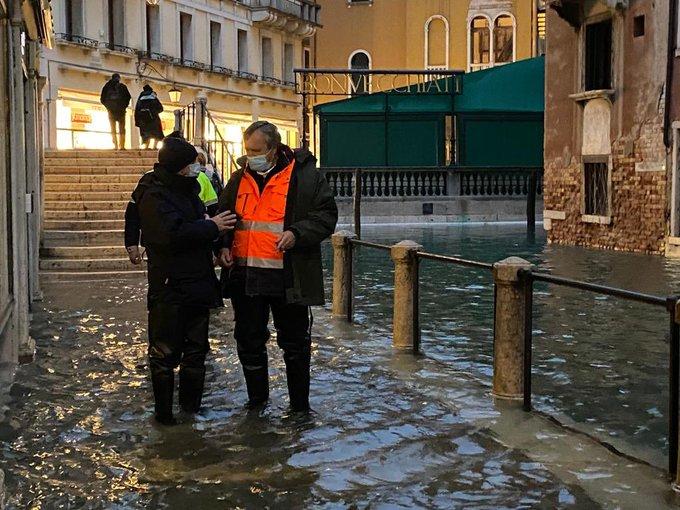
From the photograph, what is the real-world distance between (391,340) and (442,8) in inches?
1618

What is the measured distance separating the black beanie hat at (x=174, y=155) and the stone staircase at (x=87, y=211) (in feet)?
31.7

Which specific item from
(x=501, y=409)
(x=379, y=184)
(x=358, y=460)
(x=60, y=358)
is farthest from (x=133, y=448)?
(x=379, y=184)

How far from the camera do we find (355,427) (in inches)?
261

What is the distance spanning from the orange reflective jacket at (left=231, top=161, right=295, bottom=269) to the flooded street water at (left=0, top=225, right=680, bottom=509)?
934 millimetres

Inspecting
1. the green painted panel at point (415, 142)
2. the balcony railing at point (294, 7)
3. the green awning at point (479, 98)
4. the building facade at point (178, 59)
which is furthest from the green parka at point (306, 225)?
the balcony railing at point (294, 7)

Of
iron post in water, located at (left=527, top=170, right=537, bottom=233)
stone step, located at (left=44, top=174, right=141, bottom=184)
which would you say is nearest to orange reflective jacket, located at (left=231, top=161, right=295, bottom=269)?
stone step, located at (left=44, top=174, right=141, bottom=184)

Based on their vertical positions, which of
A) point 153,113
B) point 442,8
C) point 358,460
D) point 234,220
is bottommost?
point 358,460

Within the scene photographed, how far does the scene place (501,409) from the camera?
23.4 feet

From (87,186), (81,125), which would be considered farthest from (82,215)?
(81,125)

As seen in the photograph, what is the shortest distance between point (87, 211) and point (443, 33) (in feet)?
108

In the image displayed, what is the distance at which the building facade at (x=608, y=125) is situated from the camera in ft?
65.3

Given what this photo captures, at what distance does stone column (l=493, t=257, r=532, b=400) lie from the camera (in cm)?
727

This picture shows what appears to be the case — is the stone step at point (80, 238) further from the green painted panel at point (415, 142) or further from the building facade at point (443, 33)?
the building facade at point (443, 33)

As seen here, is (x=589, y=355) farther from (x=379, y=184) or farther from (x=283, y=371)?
(x=379, y=184)
